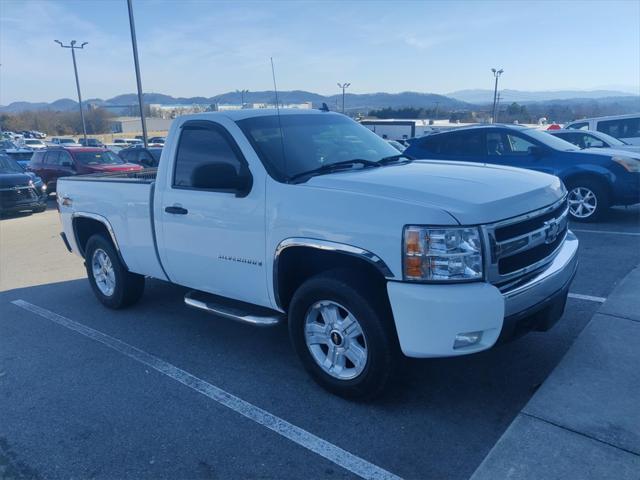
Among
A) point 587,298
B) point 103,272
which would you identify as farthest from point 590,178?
point 103,272

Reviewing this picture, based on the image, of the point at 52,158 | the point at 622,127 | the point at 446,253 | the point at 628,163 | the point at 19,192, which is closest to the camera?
the point at 446,253

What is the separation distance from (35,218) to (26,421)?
466 inches

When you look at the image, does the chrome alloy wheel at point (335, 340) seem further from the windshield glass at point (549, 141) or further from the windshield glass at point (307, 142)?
the windshield glass at point (549, 141)

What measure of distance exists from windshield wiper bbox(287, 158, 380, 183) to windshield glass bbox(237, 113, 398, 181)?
41 millimetres

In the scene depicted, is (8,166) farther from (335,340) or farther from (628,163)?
(628,163)

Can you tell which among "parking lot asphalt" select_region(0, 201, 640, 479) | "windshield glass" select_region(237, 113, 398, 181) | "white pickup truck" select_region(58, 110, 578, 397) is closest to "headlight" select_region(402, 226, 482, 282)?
"white pickup truck" select_region(58, 110, 578, 397)

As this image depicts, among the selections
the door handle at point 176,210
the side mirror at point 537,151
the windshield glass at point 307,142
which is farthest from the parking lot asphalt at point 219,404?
the side mirror at point 537,151

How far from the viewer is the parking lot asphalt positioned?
300cm

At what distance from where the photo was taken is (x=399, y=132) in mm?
41250

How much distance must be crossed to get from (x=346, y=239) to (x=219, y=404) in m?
1.53

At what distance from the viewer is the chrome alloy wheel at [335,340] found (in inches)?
135

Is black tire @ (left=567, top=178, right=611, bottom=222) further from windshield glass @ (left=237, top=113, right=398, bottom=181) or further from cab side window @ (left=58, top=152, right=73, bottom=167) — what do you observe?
cab side window @ (left=58, top=152, right=73, bottom=167)

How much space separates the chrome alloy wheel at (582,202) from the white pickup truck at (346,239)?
18.9 ft

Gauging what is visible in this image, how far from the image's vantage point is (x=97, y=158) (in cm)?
1642
